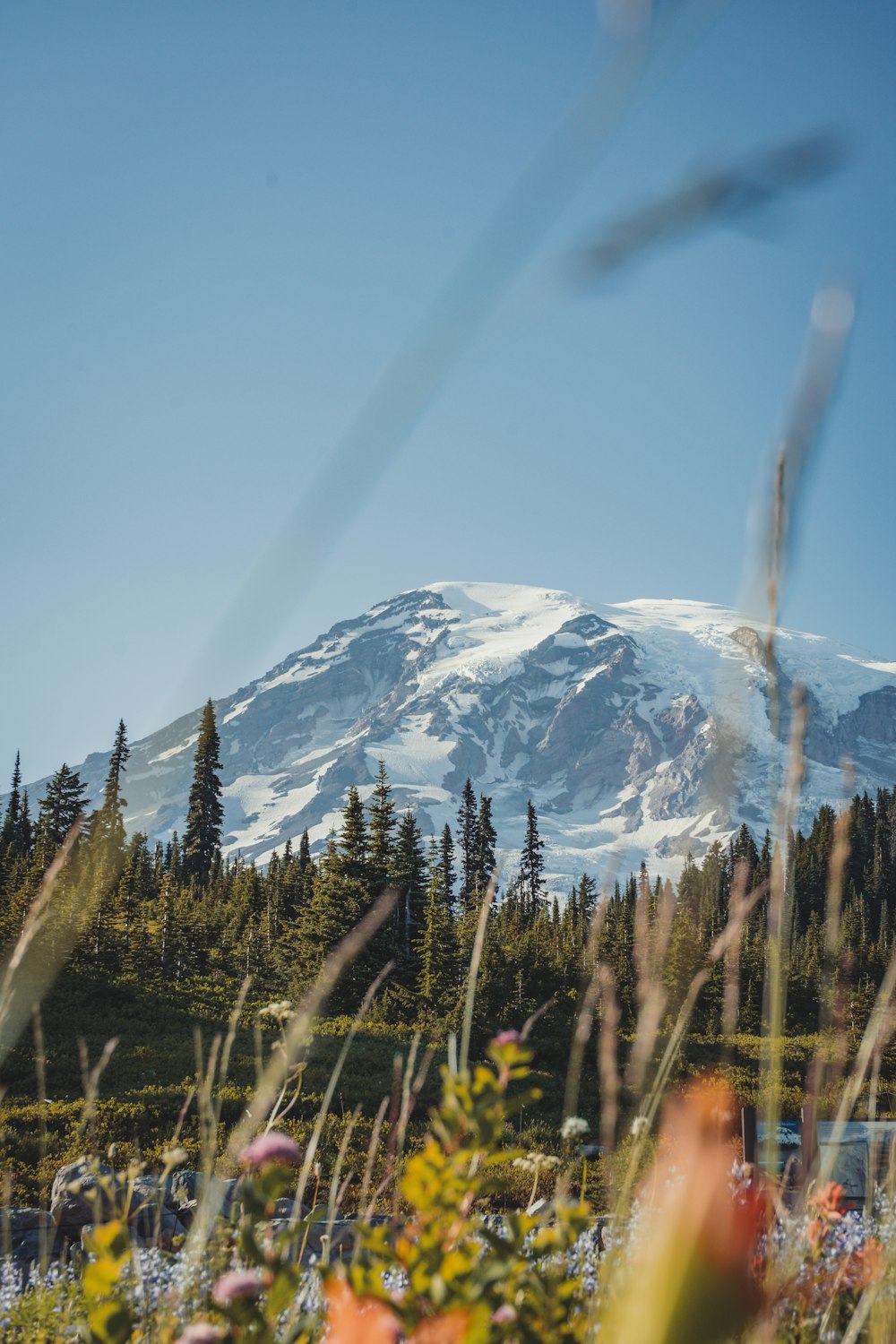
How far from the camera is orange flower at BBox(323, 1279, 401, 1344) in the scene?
0.96 m

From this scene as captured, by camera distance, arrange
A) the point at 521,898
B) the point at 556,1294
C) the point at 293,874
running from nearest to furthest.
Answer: the point at 556,1294
the point at 293,874
the point at 521,898

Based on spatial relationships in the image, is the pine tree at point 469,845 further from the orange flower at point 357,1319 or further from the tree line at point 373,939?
the orange flower at point 357,1319

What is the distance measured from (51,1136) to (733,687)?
13038 millimetres

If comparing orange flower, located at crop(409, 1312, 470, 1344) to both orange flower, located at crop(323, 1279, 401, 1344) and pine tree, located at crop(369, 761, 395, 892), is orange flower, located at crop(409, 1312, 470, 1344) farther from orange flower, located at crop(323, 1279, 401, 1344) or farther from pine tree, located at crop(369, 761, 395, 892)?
pine tree, located at crop(369, 761, 395, 892)

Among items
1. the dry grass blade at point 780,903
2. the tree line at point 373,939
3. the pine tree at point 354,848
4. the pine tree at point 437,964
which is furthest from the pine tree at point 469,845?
the dry grass blade at point 780,903

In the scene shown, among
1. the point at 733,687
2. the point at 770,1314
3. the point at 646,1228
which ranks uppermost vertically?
the point at 733,687

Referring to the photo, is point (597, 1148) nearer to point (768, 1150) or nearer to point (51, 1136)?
point (51, 1136)

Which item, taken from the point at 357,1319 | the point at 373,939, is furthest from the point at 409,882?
the point at 357,1319

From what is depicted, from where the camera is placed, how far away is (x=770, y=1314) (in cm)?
159

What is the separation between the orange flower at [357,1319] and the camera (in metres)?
0.96

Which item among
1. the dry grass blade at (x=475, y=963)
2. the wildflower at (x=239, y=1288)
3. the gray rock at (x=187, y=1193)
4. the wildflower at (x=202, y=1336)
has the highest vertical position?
the dry grass blade at (x=475, y=963)

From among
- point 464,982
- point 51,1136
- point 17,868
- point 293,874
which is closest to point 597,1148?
point 51,1136

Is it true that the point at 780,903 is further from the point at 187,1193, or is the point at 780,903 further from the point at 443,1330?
the point at 187,1193

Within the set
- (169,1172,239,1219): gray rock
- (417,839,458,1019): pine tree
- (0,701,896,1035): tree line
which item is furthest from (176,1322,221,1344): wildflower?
(417,839,458,1019): pine tree
